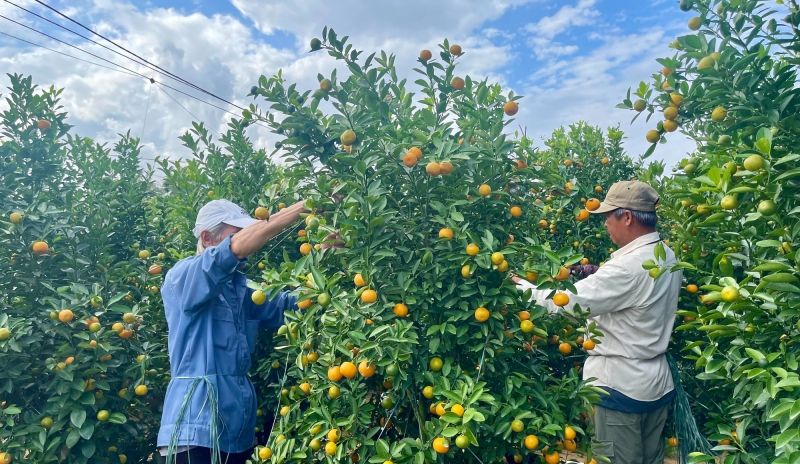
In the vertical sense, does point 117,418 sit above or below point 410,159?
below

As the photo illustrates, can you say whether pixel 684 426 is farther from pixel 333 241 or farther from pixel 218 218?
pixel 218 218

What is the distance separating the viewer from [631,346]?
2107mm

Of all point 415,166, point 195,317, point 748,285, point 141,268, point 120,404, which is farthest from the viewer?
point 141,268

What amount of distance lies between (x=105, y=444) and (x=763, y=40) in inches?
128

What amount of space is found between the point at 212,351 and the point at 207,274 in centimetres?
35

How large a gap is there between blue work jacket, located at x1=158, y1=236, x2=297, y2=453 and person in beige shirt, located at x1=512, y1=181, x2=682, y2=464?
1.35 metres

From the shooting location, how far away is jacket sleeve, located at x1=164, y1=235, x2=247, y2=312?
1964 millimetres

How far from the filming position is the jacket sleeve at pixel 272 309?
237 centimetres

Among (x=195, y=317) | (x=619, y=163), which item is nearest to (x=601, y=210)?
(x=195, y=317)

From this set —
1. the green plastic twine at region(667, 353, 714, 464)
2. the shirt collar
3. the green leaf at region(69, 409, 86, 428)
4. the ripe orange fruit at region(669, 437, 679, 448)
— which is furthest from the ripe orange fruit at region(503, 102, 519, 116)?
the green leaf at region(69, 409, 86, 428)

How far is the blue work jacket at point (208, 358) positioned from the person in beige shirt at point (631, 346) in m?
1.35

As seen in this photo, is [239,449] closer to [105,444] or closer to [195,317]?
[195,317]

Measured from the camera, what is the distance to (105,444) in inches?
92.6

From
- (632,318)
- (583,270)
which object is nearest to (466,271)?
(632,318)
